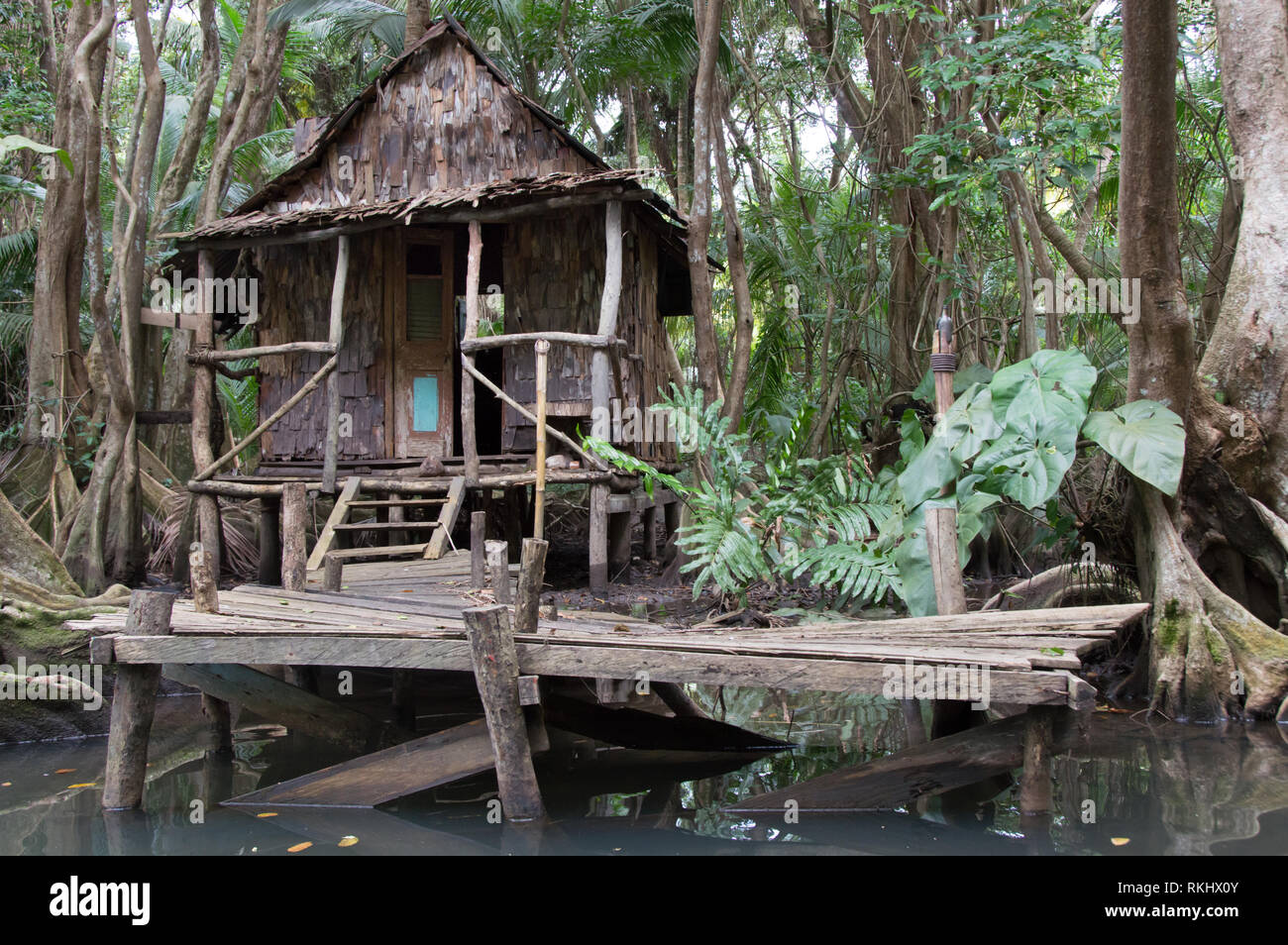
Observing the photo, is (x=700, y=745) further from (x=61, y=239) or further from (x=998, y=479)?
(x=61, y=239)

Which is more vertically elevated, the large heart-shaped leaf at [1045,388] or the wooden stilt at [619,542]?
the large heart-shaped leaf at [1045,388]

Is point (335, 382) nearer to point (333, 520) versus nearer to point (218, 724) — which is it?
point (333, 520)

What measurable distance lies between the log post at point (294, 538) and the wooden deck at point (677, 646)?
1.92 ft

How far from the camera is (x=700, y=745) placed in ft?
20.4

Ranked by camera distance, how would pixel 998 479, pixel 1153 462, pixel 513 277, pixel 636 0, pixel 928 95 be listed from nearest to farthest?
pixel 1153 462
pixel 998 479
pixel 513 277
pixel 928 95
pixel 636 0

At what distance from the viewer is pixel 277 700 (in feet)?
20.1

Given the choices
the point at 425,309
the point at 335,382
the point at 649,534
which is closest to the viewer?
the point at 335,382

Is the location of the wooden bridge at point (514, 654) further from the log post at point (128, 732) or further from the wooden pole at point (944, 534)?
the wooden pole at point (944, 534)

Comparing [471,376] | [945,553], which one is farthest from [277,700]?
[945,553]

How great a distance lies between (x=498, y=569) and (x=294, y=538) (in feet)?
6.68

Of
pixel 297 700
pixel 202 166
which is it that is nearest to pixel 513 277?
pixel 297 700

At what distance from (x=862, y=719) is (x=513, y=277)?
5444 millimetres

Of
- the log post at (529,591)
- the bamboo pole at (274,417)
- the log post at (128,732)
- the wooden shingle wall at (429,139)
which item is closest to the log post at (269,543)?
the bamboo pole at (274,417)

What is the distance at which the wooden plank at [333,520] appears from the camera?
788 cm
